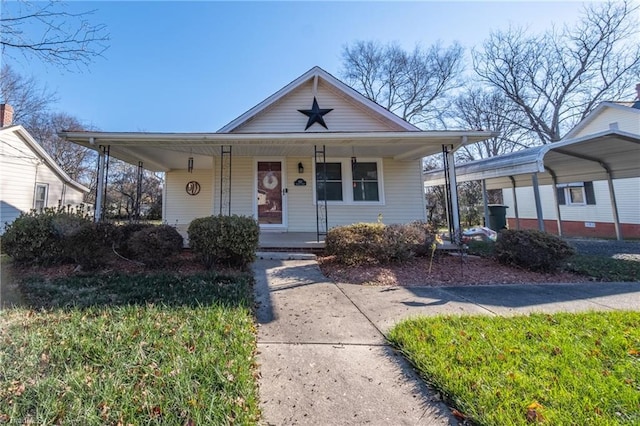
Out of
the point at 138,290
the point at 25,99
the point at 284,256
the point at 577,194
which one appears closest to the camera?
the point at 138,290

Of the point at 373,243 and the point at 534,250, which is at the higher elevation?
the point at 373,243

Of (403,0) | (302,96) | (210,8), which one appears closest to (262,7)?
(210,8)

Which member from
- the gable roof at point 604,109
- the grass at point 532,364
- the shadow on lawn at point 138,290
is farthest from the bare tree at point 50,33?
the gable roof at point 604,109

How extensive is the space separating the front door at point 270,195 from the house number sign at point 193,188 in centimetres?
370

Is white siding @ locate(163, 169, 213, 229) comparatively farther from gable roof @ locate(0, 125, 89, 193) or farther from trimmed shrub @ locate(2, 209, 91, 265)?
gable roof @ locate(0, 125, 89, 193)

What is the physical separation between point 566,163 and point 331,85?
9341mm

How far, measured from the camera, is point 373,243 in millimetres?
5949

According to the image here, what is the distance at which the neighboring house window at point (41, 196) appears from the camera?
13.6 meters

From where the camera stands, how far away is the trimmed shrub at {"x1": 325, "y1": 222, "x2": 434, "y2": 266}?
5.93m

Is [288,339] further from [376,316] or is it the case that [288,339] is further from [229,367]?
[376,316]

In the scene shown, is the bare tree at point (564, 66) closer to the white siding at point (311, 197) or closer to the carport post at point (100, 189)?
the white siding at point (311, 197)

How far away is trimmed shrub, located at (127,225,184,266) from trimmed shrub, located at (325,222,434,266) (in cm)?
325

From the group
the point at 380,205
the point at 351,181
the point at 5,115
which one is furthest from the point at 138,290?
the point at 5,115

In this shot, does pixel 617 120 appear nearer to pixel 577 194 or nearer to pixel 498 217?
pixel 577 194
